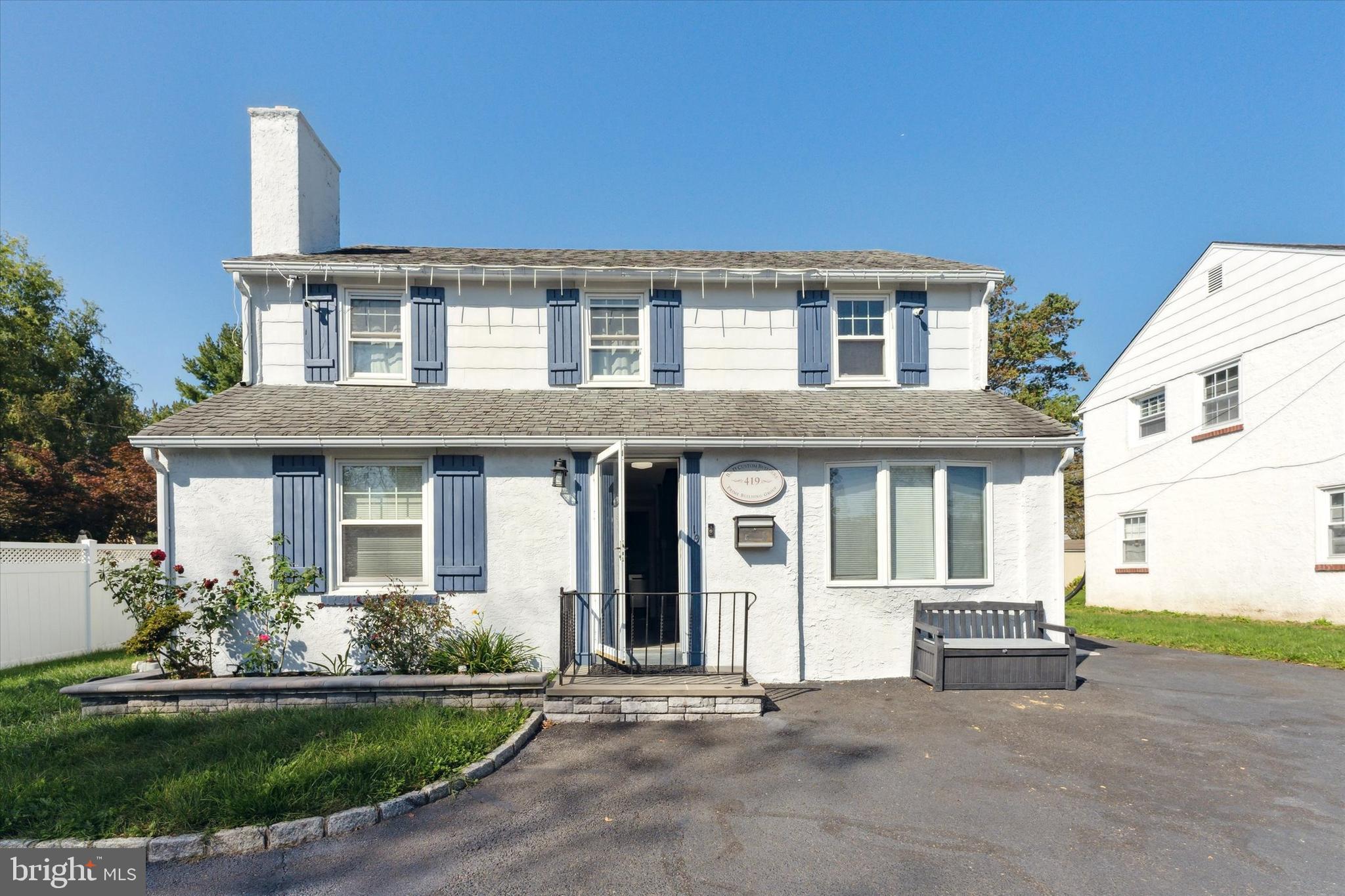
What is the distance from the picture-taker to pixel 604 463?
7.91 meters

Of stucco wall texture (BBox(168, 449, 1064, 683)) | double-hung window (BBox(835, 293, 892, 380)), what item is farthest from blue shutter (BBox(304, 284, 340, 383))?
double-hung window (BBox(835, 293, 892, 380))

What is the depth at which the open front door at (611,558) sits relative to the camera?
7410mm

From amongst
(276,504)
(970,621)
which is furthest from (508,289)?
(970,621)

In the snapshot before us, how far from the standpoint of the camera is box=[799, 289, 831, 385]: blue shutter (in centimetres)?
953

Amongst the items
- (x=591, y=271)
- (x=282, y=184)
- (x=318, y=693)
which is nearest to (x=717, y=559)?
(x=591, y=271)

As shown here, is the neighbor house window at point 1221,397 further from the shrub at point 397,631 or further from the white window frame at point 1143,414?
the shrub at point 397,631

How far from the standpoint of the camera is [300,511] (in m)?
7.86

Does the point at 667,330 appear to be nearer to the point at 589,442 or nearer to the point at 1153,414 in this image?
the point at 589,442

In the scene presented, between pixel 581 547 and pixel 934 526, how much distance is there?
14.1 feet

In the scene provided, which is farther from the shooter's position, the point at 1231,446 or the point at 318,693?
the point at 1231,446

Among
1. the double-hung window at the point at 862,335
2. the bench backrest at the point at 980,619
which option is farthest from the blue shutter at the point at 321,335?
the bench backrest at the point at 980,619

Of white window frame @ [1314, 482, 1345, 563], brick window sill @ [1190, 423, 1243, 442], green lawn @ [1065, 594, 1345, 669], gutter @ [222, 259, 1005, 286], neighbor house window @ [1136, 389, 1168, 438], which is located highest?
gutter @ [222, 259, 1005, 286]

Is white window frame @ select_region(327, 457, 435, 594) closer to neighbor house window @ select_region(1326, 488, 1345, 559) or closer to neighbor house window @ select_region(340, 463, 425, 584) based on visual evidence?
neighbor house window @ select_region(340, 463, 425, 584)

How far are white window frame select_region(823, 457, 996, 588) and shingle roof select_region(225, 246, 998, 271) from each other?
2.90 m
